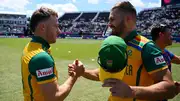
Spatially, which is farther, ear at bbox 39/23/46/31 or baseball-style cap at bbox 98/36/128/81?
ear at bbox 39/23/46/31

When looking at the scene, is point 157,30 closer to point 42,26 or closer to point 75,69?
point 75,69

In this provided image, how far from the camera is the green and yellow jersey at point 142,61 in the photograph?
2.56 m

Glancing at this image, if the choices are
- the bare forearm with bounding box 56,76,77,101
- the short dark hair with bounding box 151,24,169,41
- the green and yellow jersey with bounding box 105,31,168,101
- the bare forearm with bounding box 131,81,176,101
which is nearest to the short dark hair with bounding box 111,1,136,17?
the green and yellow jersey with bounding box 105,31,168,101

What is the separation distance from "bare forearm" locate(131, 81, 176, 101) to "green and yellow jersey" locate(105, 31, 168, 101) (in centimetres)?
19

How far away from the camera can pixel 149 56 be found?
259 cm

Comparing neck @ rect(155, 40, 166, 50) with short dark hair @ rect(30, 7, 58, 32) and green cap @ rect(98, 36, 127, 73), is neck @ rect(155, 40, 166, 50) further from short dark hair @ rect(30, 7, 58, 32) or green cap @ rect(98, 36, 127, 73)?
green cap @ rect(98, 36, 127, 73)

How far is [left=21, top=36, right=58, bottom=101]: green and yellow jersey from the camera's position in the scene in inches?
117

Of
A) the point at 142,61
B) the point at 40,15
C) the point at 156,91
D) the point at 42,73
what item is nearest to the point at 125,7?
the point at 142,61

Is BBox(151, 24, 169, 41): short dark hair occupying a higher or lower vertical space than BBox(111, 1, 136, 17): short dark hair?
lower

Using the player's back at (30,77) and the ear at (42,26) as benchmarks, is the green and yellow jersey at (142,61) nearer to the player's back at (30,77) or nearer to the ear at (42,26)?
the player's back at (30,77)

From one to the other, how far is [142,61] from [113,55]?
0.94 m

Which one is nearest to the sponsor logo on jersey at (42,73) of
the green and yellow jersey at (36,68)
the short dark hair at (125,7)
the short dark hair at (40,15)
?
the green and yellow jersey at (36,68)

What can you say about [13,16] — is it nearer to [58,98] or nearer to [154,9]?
[154,9]

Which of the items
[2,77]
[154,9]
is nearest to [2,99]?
[2,77]
